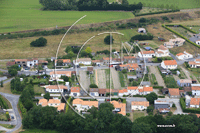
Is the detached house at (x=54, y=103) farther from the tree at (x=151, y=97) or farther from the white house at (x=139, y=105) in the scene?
the tree at (x=151, y=97)

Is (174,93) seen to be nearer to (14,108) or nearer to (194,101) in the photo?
(194,101)

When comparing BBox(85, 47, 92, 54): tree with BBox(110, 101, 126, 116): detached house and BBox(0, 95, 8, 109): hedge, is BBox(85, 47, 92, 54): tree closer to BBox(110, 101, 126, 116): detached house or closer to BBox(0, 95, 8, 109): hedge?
BBox(110, 101, 126, 116): detached house

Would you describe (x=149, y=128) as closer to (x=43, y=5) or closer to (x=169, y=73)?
(x=169, y=73)

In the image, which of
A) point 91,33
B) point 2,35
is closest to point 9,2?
point 2,35

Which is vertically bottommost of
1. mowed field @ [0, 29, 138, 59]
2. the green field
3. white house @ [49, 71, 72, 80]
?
white house @ [49, 71, 72, 80]

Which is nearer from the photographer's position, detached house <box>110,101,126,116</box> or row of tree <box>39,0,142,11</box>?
detached house <box>110,101,126,116</box>

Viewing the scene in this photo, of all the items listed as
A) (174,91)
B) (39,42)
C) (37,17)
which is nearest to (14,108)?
(174,91)

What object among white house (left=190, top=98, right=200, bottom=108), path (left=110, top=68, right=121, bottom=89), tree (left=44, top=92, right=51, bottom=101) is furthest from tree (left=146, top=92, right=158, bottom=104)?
tree (left=44, top=92, right=51, bottom=101)
